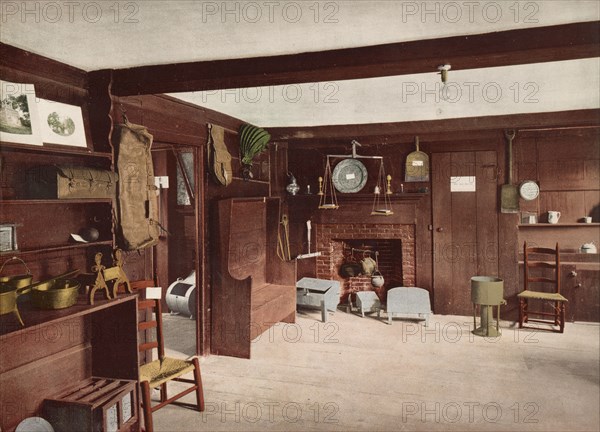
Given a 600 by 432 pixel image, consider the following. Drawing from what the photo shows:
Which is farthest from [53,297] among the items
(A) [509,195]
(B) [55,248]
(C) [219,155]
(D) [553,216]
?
(D) [553,216]

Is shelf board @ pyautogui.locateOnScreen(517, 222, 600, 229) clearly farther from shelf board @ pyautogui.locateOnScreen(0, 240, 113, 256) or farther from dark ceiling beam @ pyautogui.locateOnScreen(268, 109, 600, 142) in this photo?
shelf board @ pyautogui.locateOnScreen(0, 240, 113, 256)

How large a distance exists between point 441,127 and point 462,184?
3.30ft

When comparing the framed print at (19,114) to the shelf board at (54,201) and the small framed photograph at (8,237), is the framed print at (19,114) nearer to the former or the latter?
the shelf board at (54,201)

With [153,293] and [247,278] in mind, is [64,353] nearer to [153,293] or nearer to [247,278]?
[153,293]

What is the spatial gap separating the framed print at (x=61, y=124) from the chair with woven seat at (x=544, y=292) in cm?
521

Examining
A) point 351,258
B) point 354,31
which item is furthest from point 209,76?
point 351,258

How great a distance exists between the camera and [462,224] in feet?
20.8

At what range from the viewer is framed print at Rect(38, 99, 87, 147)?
3.00 metres

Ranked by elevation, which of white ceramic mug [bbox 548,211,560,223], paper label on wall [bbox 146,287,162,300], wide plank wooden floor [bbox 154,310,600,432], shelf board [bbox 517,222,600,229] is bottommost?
wide plank wooden floor [bbox 154,310,600,432]

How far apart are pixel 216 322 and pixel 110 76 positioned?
8.71ft

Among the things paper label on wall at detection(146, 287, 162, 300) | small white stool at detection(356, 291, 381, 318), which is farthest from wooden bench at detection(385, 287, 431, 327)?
paper label on wall at detection(146, 287, 162, 300)

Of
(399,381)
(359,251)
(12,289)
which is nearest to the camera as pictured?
(12,289)

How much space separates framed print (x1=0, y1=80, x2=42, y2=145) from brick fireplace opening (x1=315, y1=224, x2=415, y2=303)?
4.64 meters

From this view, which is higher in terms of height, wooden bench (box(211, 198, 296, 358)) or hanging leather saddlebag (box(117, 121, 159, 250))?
hanging leather saddlebag (box(117, 121, 159, 250))
